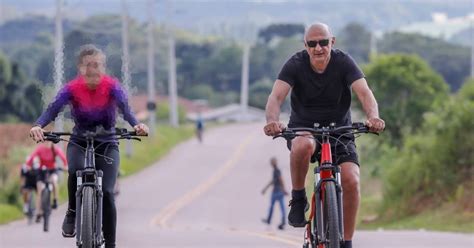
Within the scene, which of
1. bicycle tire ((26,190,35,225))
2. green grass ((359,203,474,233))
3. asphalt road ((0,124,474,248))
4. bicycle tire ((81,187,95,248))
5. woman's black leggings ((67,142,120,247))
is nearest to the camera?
bicycle tire ((81,187,95,248))

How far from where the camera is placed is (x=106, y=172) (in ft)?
33.5

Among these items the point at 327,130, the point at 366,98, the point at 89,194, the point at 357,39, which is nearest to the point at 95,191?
the point at 89,194

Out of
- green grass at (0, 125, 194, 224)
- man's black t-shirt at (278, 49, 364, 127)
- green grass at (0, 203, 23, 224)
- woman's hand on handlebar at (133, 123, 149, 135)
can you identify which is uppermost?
green grass at (0, 125, 194, 224)

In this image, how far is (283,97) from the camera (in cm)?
990

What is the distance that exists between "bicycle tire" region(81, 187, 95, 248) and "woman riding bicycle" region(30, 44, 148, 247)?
1.37 feet

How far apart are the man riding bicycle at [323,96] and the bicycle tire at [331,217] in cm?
45

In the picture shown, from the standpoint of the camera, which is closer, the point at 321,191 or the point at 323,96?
the point at 321,191

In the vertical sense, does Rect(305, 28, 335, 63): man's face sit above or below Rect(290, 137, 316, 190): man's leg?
above

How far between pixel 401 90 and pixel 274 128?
44.8m

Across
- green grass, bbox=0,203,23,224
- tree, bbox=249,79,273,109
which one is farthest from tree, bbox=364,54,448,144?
tree, bbox=249,79,273,109

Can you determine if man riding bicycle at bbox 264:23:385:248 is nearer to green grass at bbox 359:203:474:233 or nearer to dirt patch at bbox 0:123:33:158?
green grass at bbox 359:203:474:233

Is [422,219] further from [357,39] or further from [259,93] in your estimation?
[259,93]

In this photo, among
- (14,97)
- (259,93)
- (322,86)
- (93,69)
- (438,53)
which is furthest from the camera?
(259,93)

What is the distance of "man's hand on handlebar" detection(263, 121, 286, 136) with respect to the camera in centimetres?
942
